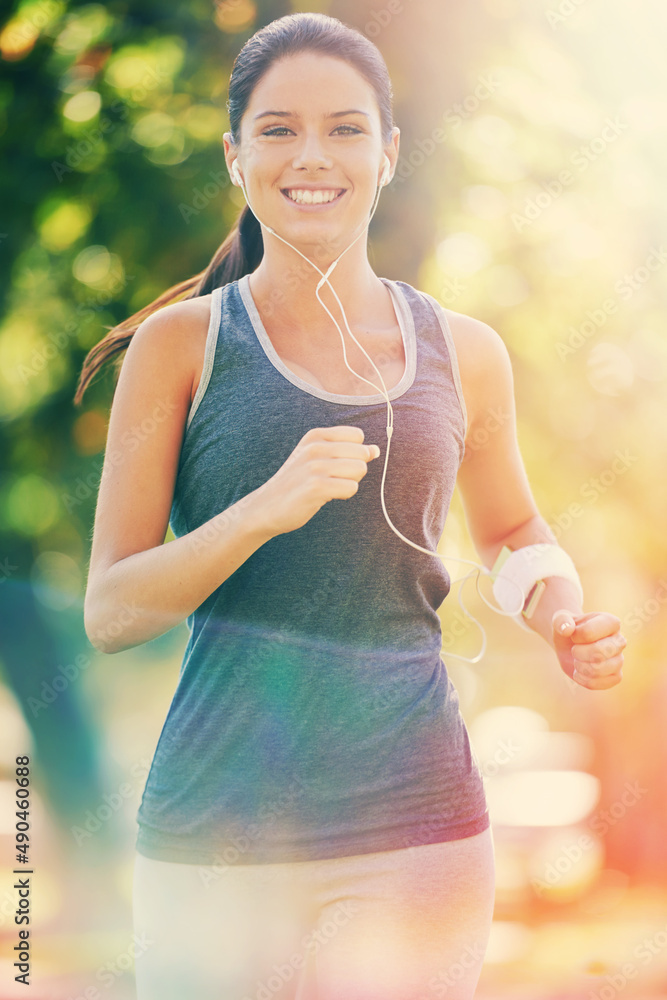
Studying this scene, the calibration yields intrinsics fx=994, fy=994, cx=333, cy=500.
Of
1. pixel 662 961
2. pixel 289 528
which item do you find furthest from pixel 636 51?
pixel 662 961

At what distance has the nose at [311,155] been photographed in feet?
4.46

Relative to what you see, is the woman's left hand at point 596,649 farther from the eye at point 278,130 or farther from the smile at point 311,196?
the eye at point 278,130

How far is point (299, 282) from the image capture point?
4.73 feet

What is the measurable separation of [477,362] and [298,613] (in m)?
0.48

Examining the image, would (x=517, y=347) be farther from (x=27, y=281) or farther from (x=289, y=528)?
(x=289, y=528)

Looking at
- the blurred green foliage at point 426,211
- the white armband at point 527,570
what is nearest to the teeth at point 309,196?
the white armband at point 527,570

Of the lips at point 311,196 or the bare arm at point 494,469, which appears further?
the bare arm at point 494,469

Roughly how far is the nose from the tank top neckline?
0.19 metres

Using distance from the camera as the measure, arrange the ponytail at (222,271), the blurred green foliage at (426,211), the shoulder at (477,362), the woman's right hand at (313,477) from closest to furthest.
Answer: the woman's right hand at (313,477)
the shoulder at (477,362)
the ponytail at (222,271)
the blurred green foliage at (426,211)

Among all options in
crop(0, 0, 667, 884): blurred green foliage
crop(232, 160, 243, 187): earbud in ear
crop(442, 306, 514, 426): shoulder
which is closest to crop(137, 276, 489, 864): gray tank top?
crop(442, 306, 514, 426): shoulder

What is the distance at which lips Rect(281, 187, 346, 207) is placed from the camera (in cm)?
138

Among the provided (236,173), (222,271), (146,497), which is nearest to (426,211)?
(222,271)

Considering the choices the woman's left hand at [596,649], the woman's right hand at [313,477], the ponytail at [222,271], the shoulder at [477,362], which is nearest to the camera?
the woman's right hand at [313,477]

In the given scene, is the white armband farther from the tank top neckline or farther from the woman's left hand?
the tank top neckline
